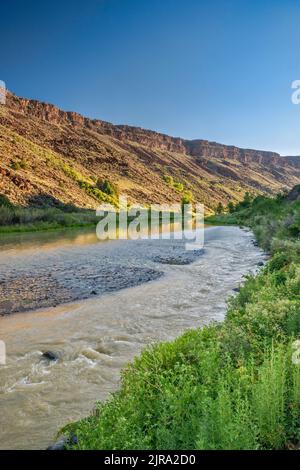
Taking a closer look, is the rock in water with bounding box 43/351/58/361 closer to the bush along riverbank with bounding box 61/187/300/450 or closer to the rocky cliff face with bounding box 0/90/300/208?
the bush along riverbank with bounding box 61/187/300/450

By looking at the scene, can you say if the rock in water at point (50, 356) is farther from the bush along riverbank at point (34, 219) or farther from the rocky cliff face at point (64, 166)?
the rocky cliff face at point (64, 166)

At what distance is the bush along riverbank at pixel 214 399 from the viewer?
4.30m

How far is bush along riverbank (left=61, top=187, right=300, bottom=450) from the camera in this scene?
4305 millimetres

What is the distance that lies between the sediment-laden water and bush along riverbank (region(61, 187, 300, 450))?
49.9 inches

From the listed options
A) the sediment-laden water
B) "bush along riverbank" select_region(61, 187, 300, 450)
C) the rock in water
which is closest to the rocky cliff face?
the sediment-laden water

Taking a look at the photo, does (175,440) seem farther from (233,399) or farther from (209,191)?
(209,191)

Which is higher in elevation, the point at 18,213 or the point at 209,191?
the point at 209,191

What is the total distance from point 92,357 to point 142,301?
564 centimetres

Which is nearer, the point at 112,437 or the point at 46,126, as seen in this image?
the point at 112,437

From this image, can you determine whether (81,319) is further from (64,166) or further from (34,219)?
(64,166)

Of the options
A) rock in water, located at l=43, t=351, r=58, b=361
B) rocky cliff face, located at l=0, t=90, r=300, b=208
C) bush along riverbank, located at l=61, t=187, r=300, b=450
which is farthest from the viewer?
rocky cliff face, located at l=0, t=90, r=300, b=208

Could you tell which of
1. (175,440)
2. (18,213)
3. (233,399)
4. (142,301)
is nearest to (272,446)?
(233,399)
